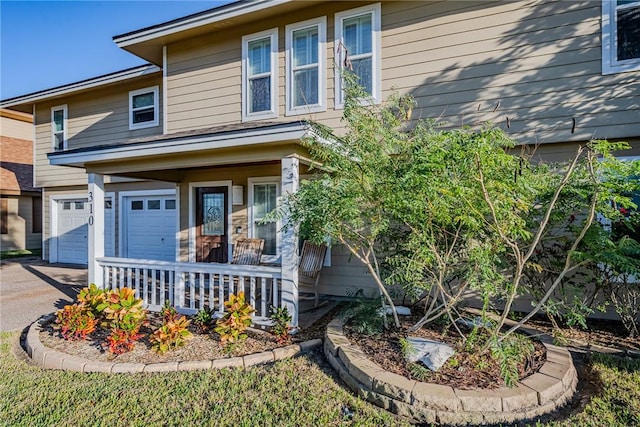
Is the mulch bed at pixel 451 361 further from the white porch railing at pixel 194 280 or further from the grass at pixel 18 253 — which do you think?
the grass at pixel 18 253

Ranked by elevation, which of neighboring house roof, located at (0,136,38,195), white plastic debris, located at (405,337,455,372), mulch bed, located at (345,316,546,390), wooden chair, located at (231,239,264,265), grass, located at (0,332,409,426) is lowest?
grass, located at (0,332,409,426)

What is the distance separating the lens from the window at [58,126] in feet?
36.9

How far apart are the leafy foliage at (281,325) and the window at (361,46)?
388 centimetres

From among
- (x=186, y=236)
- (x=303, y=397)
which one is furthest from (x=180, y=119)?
(x=303, y=397)

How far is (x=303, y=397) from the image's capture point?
3172mm

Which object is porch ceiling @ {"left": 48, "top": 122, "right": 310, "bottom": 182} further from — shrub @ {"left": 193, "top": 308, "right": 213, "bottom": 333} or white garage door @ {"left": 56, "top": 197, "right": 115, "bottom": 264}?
white garage door @ {"left": 56, "top": 197, "right": 115, "bottom": 264}

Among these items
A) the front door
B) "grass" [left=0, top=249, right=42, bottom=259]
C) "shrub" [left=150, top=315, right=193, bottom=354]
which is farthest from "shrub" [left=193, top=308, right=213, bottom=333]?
"grass" [left=0, top=249, right=42, bottom=259]

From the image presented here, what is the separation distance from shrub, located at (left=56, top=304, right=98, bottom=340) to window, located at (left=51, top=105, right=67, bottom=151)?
352 inches

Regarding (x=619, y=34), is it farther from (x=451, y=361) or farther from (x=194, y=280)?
(x=194, y=280)

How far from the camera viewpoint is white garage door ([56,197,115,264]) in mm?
11508

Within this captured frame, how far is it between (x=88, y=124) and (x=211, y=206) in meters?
5.87

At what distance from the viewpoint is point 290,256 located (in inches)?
187

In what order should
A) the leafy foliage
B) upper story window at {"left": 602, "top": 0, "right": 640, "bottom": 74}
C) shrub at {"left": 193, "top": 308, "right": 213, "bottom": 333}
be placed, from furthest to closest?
upper story window at {"left": 602, "top": 0, "right": 640, "bottom": 74} < shrub at {"left": 193, "top": 308, "right": 213, "bottom": 333} < the leafy foliage

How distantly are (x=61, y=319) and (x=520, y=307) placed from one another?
6.68 m
